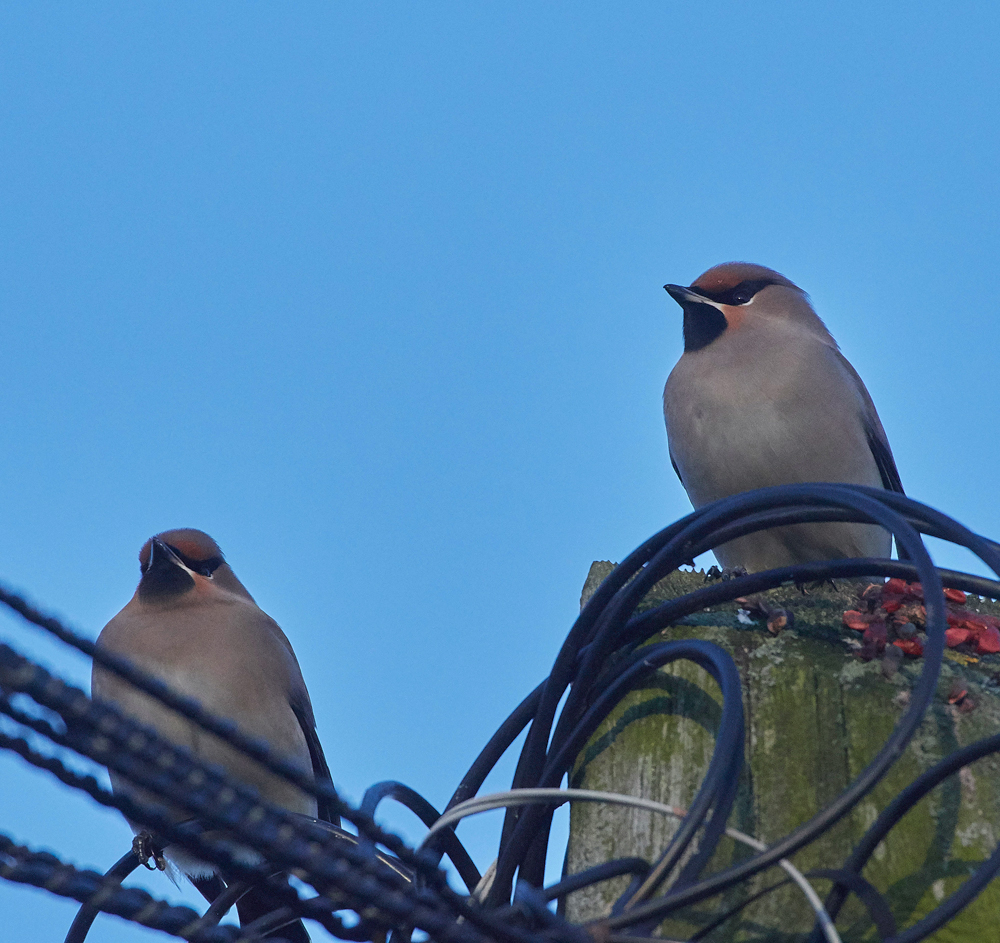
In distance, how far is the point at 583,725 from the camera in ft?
7.95

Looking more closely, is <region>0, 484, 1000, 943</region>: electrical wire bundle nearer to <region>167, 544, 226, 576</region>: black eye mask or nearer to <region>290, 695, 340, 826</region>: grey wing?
<region>290, 695, 340, 826</region>: grey wing

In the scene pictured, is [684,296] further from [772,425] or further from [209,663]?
[209,663]

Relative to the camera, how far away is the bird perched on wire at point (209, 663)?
519 centimetres

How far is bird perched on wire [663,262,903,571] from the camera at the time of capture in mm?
5207

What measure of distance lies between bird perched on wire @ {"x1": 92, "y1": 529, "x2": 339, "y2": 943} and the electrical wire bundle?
2.54m

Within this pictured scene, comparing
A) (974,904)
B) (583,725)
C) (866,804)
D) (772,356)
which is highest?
(772,356)

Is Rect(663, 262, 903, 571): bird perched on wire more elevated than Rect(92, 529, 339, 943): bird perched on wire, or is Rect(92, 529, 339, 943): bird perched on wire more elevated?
Rect(663, 262, 903, 571): bird perched on wire

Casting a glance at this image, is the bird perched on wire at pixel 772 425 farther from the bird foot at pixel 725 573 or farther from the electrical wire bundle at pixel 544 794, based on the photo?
the electrical wire bundle at pixel 544 794

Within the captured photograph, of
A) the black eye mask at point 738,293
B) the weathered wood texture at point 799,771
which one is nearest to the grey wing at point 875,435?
the black eye mask at point 738,293

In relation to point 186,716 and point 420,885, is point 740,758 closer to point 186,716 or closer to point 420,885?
point 420,885

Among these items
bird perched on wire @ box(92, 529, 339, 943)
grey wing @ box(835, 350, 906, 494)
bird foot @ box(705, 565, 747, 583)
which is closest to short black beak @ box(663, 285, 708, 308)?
grey wing @ box(835, 350, 906, 494)

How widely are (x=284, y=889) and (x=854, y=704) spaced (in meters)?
1.12

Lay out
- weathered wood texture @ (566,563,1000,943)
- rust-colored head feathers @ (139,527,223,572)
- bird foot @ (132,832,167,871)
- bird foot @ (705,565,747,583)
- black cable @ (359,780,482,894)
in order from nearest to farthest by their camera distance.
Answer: weathered wood texture @ (566,563,1000,943), black cable @ (359,780,482,894), bird foot @ (705,565,747,583), bird foot @ (132,832,167,871), rust-colored head feathers @ (139,527,223,572)

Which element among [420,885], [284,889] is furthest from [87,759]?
[420,885]
